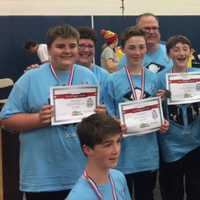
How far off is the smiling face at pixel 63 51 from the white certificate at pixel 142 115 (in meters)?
0.59

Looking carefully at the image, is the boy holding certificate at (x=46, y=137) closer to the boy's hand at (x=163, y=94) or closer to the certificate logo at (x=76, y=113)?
the certificate logo at (x=76, y=113)

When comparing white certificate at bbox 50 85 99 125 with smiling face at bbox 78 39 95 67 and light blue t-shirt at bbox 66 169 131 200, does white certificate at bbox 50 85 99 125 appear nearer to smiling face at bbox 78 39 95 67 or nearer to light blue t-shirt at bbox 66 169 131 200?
smiling face at bbox 78 39 95 67

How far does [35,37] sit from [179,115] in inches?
297

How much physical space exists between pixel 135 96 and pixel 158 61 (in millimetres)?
821

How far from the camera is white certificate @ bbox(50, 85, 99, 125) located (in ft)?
10.7

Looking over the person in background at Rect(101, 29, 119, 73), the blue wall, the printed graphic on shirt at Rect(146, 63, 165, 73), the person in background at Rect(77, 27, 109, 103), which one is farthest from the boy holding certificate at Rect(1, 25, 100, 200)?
the blue wall

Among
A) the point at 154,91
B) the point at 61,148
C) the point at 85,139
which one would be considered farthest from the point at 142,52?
the point at 85,139

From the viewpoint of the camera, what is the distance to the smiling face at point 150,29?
181 inches

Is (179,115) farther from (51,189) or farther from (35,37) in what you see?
(35,37)

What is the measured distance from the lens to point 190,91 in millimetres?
4000

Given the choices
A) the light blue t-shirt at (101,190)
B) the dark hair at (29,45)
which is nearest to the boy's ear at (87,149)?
the light blue t-shirt at (101,190)

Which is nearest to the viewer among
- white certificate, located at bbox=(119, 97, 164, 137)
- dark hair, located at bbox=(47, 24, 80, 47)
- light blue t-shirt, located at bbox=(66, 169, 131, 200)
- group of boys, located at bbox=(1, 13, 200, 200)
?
light blue t-shirt, located at bbox=(66, 169, 131, 200)

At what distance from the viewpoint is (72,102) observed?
3391mm
